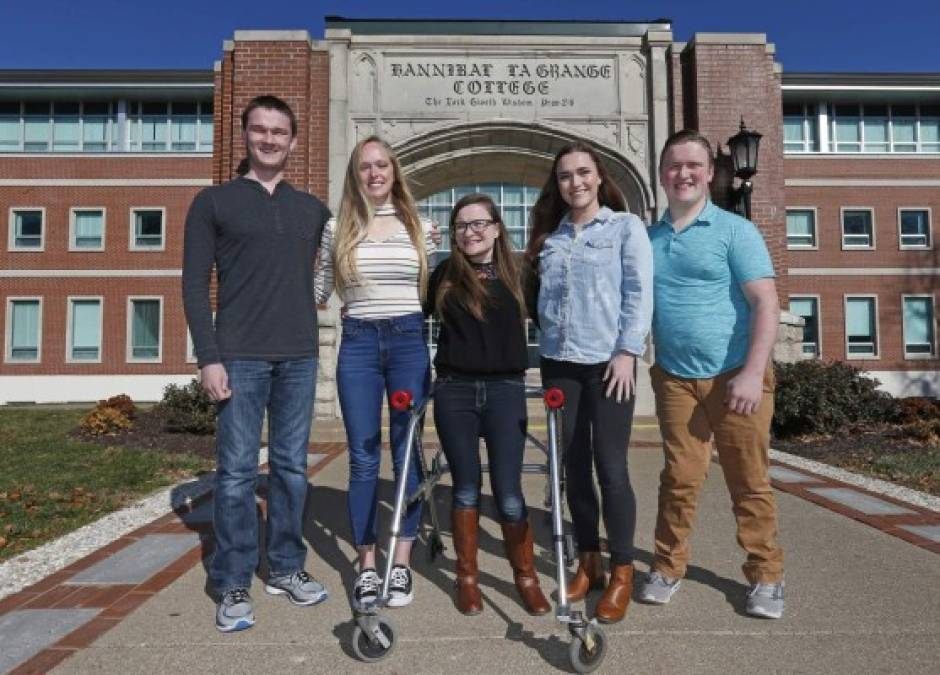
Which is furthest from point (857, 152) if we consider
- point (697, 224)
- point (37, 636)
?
point (37, 636)

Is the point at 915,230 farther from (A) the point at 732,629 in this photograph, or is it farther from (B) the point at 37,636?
(B) the point at 37,636

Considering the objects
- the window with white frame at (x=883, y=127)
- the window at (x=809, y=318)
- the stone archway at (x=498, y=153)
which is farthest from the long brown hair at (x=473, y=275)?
the window with white frame at (x=883, y=127)

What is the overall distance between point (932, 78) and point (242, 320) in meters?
29.5

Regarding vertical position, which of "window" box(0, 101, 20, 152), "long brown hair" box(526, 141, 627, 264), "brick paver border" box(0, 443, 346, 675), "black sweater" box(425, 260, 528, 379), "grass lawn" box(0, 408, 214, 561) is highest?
"window" box(0, 101, 20, 152)

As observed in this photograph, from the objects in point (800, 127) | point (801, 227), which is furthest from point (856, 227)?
point (800, 127)

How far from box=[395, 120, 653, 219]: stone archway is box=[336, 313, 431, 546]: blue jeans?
7953 millimetres

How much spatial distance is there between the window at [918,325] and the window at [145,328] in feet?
87.7

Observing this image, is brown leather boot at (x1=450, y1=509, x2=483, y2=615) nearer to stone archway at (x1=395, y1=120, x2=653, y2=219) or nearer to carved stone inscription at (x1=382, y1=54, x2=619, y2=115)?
stone archway at (x1=395, y1=120, x2=653, y2=219)

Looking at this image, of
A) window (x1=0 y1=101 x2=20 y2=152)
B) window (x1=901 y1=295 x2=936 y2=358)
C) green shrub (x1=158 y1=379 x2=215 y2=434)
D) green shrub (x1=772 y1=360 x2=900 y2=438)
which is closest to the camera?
green shrub (x1=772 y1=360 x2=900 y2=438)

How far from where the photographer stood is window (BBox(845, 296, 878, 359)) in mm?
25172

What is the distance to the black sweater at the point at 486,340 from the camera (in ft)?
9.68

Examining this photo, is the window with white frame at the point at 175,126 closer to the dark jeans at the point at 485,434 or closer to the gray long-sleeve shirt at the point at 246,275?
the gray long-sleeve shirt at the point at 246,275

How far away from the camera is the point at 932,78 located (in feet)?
81.4

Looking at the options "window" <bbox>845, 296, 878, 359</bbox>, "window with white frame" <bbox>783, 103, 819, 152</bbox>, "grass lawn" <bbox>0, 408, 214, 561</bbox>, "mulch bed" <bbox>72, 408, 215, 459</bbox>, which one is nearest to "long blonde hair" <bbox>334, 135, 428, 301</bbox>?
"grass lawn" <bbox>0, 408, 214, 561</bbox>
